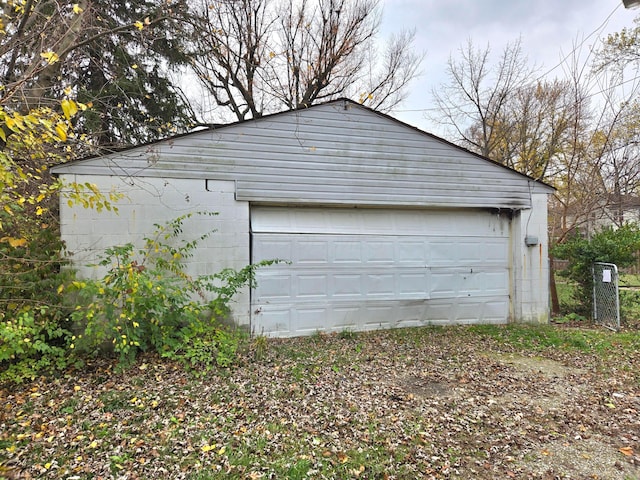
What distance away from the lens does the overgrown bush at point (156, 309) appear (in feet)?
11.9

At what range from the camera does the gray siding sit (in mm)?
4949

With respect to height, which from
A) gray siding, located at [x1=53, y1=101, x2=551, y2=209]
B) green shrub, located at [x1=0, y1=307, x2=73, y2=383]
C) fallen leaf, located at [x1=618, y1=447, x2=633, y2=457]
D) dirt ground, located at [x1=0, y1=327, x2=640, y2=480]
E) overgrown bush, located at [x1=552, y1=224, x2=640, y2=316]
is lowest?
fallen leaf, located at [x1=618, y1=447, x2=633, y2=457]

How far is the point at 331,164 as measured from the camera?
5602 mm

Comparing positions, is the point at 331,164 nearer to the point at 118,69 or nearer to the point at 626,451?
the point at 626,451

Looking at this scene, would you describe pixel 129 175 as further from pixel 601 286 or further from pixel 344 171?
pixel 601 286

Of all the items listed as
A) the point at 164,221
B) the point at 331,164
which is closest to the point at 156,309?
the point at 164,221

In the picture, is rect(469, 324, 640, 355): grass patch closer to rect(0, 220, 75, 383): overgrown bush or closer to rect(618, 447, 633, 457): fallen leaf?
rect(618, 447, 633, 457): fallen leaf

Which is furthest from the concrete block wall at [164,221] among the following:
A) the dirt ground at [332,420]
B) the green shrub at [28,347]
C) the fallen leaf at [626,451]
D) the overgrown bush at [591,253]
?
the overgrown bush at [591,253]

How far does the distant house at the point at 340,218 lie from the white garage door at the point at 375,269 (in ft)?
0.06

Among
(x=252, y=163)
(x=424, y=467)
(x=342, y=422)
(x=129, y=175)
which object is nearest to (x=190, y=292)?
(x=129, y=175)

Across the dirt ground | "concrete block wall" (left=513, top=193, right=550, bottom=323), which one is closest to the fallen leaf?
the dirt ground

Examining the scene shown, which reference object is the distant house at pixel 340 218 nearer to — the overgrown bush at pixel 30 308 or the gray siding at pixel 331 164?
the gray siding at pixel 331 164

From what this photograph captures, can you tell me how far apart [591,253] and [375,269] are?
4.55 metres

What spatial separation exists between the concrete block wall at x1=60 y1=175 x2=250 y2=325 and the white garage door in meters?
0.31
